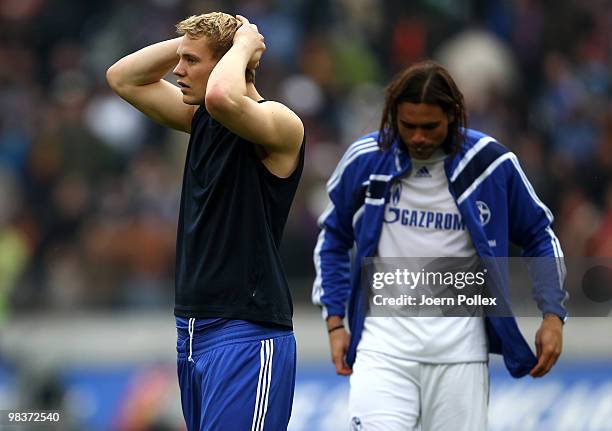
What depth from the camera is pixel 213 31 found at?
533 centimetres

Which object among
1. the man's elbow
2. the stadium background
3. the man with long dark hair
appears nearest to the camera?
the man's elbow

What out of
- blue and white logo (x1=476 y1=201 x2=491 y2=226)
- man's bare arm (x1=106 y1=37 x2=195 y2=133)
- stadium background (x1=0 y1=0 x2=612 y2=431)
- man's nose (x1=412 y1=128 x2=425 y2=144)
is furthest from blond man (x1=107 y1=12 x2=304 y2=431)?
stadium background (x1=0 y1=0 x2=612 y2=431)

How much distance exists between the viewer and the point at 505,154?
6133 millimetres

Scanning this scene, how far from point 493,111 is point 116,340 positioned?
4451 mm

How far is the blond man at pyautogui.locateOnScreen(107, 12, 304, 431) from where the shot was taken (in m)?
5.16

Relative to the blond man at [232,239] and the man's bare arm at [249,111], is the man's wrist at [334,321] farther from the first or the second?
the man's bare arm at [249,111]

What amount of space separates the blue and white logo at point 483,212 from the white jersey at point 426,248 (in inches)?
3.7

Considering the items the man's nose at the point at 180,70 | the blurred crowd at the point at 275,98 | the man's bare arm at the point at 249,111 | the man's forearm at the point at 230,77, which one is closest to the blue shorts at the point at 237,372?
the man's bare arm at the point at 249,111

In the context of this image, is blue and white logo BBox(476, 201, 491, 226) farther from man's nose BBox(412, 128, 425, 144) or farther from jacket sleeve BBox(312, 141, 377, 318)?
jacket sleeve BBox(312, 141, 377, 318)

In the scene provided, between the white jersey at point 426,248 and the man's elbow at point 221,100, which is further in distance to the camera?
the white jersey at point 426,248

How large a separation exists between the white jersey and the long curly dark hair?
0.14 metres

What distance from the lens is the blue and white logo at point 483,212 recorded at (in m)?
6.08

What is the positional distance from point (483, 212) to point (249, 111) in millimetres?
1492

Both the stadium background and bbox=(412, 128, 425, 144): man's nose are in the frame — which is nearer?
bbox=(412, 128, 425, 144): man's nose
